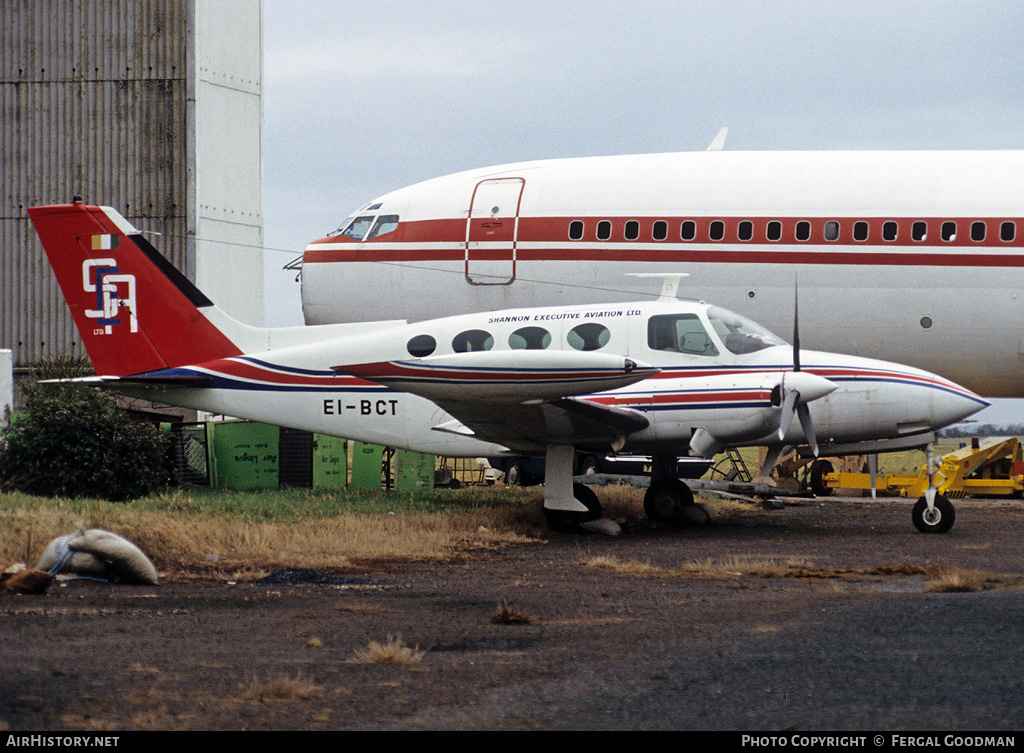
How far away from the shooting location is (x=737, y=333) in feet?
49.6

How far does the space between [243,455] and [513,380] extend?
36.5 feet

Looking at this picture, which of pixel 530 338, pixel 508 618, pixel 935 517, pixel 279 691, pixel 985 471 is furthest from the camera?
pixel 985 471

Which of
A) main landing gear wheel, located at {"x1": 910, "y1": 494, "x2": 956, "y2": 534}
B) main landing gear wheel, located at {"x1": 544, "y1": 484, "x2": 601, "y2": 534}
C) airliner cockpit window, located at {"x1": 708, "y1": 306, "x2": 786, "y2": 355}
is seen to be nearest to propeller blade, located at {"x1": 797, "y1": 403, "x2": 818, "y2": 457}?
airliner cockpit window, located at {"x1": 708, "y1": 306, "x2": 786, "y2": 355}

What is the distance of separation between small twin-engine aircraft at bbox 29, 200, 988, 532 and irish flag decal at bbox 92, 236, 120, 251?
21 mm

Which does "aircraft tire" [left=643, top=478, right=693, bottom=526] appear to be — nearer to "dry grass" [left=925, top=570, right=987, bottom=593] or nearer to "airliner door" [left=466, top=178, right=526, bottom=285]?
"airliner door" [left=466, top=178, right=526, bottom=285]

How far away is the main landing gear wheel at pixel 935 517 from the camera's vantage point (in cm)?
1462

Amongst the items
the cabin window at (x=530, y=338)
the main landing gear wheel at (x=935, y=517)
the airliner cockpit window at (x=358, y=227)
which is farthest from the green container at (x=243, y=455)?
the main landing gear wheel at (x=935, y=517)

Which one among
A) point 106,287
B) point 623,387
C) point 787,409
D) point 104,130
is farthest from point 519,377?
point 104,130

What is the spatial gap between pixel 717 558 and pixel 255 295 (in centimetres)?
2306

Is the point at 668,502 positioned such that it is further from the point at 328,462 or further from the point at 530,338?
the point at 328,462

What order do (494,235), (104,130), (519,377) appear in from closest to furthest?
(519,377) → (494,235) → (104,130)

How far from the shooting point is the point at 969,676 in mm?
5625

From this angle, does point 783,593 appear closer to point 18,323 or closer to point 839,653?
point 839,653

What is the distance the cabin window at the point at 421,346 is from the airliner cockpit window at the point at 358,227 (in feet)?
17.5
